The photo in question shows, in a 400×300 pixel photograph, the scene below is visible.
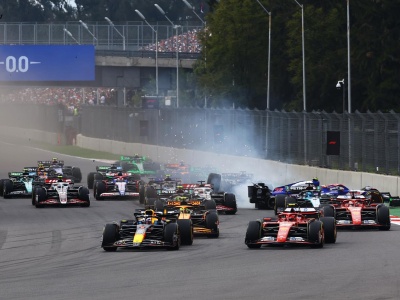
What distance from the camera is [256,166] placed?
58.5 meters

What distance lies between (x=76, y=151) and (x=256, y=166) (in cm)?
3554

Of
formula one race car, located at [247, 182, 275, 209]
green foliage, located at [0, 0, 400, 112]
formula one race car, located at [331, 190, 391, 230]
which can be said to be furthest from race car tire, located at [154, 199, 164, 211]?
green foliage, located at [0, 0, 400, 112]

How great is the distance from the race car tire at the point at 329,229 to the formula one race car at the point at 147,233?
260cm

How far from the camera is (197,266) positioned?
2350 centimetres

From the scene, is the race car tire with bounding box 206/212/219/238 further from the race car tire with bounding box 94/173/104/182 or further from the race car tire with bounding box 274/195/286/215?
the race car tire with bounding box 94/173/104/182

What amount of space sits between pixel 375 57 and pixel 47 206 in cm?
5333

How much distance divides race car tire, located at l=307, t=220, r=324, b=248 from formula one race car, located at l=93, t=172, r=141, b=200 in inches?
717

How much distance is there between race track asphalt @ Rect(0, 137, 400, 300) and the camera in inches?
768

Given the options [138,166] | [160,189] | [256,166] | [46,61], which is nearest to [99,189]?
[160,189]

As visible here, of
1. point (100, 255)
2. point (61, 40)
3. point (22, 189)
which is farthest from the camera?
point (61, 40)

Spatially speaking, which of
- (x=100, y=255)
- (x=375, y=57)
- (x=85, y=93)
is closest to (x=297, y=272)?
(x=100, y=255)

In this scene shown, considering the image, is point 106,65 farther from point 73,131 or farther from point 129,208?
point 129,208

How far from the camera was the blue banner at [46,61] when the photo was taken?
9969 centimetres

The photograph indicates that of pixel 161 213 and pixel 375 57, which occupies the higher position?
pixel 375 57
